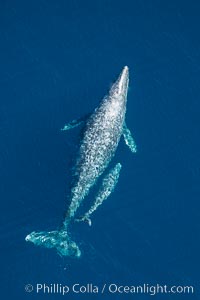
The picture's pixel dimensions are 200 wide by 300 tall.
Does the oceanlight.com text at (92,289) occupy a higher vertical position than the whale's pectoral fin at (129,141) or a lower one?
lower

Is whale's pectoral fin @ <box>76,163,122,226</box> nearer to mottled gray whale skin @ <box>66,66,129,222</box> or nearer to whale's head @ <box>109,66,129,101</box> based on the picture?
mottled gray whale skin @ <box>66,66,129,222</box>

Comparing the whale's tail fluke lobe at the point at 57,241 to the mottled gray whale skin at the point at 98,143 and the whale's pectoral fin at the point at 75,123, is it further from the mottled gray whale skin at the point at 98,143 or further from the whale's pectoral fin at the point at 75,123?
the whale's pectoral fin at the point at 75,123

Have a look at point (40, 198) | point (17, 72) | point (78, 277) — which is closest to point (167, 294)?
point (78, 277)

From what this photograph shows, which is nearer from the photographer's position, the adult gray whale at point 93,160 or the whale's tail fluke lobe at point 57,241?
the whale's tail fluke lobe at point 57,241

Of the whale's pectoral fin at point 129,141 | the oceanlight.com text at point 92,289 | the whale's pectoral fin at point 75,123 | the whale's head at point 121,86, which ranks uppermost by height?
the whale's head at point 121,86

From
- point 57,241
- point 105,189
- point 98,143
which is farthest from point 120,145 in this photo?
point 57,241

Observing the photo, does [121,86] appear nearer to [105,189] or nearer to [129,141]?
[129,141]

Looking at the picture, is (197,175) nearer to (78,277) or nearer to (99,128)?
(99,128)

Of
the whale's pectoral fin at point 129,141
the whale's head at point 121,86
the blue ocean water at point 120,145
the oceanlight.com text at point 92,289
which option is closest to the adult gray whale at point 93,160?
the whale's pectoral fin at point 129,141
